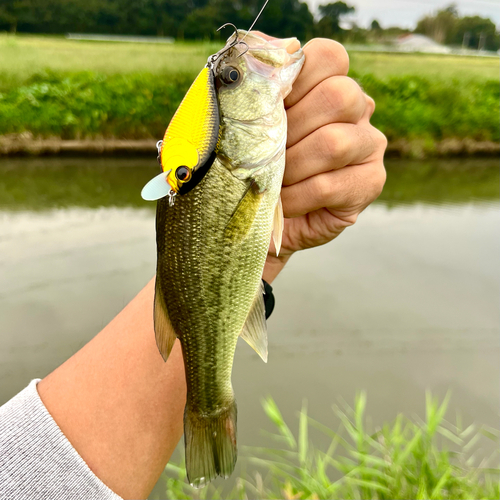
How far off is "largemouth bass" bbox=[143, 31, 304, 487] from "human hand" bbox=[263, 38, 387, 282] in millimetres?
87

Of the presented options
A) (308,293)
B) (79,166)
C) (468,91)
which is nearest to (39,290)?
(308,293)

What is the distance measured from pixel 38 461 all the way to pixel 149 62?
1283 cm

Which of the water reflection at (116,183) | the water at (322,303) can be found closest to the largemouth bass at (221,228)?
the water at (322,303)

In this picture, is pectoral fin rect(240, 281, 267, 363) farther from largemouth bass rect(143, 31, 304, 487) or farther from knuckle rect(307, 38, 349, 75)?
knuckle rect(307, 38, 349, 75)

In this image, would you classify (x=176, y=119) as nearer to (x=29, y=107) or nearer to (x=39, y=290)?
(x=39, y=290)

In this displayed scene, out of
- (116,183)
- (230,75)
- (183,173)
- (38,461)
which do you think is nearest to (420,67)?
(116,183)

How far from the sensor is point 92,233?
5707 mm

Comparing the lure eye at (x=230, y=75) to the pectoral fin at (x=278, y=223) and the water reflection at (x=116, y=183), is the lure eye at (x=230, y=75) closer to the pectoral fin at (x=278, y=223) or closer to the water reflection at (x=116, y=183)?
the pectoral fin at (x=278, y=223)

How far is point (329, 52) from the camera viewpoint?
3.40 ft

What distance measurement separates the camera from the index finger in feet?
3.40

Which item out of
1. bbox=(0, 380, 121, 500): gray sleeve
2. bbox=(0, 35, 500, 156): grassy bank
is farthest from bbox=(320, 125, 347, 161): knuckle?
bbox=(0, 35, 500, 156): grassy bank

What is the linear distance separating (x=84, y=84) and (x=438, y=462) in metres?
11.5

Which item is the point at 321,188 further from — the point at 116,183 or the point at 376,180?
the point at 116,183

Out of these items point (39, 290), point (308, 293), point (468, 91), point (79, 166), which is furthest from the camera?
point (468, 91)
